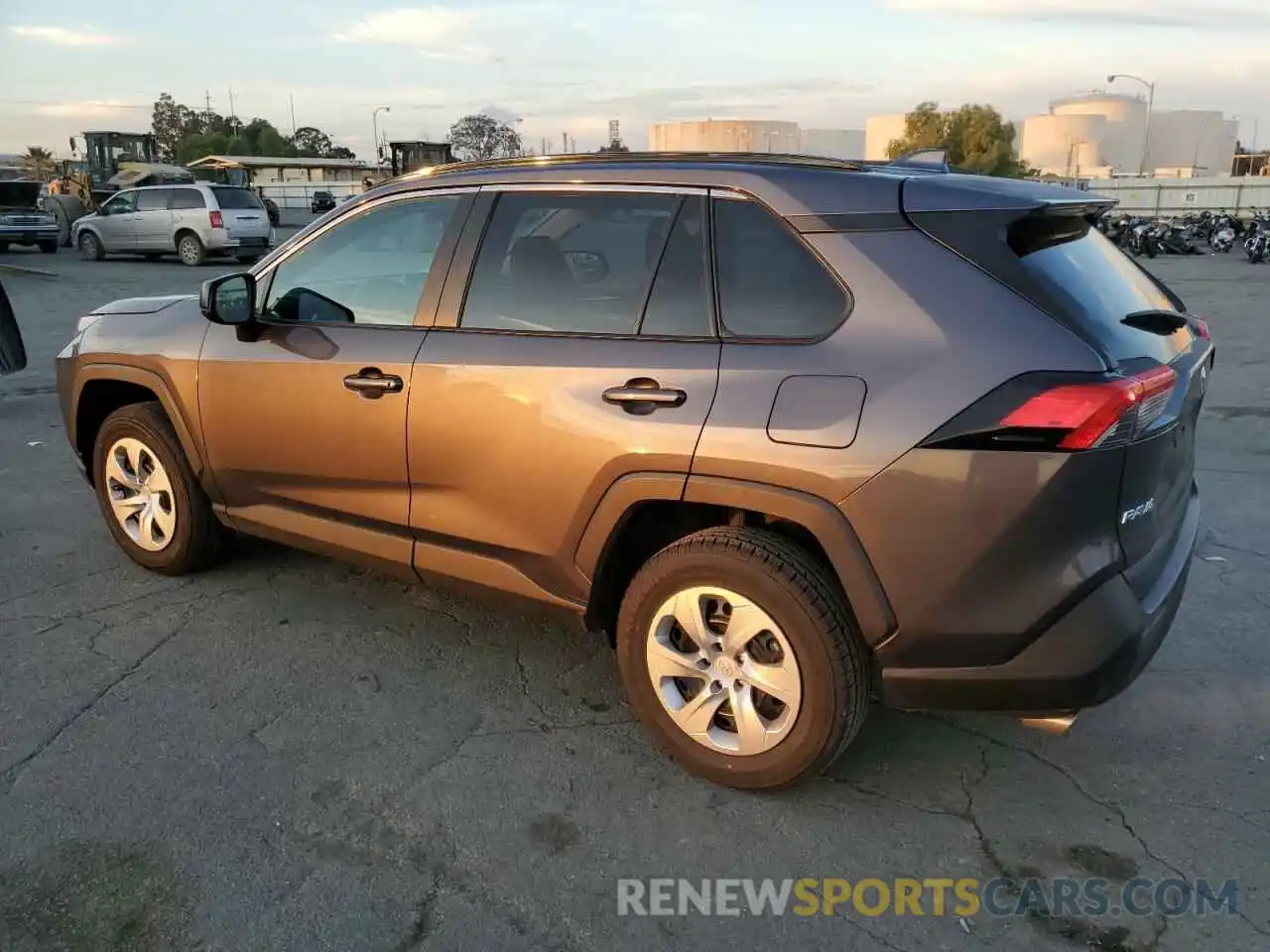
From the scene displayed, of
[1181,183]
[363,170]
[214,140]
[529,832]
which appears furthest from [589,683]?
[214,140]

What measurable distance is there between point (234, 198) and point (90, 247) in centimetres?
438

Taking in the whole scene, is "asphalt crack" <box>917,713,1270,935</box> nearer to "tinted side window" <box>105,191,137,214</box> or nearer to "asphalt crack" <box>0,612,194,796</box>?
"asphalt crack" <box>0,612,194,796</box>

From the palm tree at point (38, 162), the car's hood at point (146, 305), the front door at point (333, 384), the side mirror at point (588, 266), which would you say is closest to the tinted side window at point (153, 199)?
the car's hood at point (146, 305)

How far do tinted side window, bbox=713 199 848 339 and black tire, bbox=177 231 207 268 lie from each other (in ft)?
69.6

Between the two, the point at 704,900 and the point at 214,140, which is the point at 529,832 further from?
the point at 214,140

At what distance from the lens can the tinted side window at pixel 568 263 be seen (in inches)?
121

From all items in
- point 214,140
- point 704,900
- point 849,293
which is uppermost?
point 214,140

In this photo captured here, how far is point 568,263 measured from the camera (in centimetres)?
325

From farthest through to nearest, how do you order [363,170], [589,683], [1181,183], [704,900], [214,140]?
[214,140] → [363,170] → [1181,183] → [589,683] → [704,900]

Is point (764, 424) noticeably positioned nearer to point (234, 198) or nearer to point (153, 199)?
point (234, 198)

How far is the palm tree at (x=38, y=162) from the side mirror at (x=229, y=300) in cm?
6634

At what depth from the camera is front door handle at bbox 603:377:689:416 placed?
2840 mm

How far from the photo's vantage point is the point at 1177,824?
2.81 meters

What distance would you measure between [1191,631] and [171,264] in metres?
23.1
